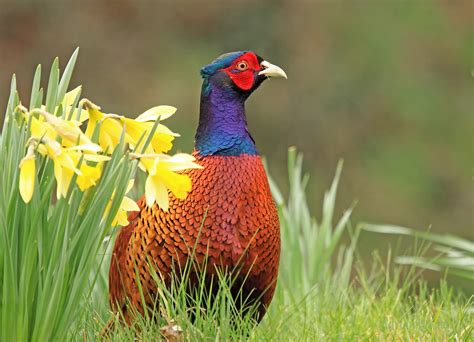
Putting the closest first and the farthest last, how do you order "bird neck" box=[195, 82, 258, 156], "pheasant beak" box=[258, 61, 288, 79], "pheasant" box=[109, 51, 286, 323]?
"pheasant" box=[109, 51, 286, 323] → "bird neck" box=[195, 82, 258, 156] → "pheasant beak" box=[258, 61, 288, 79]

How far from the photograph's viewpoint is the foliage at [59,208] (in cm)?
188

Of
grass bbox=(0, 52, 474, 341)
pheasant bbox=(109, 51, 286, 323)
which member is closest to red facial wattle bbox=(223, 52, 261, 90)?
pheasant bbox=(109, 51, 286, 323)

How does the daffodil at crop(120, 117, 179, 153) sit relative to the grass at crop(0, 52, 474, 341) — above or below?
above

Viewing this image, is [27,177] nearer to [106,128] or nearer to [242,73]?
[106,128]

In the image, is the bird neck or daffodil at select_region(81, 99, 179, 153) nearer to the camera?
daffodil at select_region(81, 99, 179, 153)

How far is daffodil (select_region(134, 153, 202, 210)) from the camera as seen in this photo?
6.19ft

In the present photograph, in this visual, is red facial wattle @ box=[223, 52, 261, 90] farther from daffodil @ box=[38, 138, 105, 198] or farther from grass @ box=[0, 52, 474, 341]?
daffodil @ box=[38, 138, 105, 198]

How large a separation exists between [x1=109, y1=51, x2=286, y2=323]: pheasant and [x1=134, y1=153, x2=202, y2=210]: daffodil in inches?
14.6

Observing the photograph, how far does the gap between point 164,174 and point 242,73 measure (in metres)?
0.79

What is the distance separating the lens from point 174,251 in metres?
2.40

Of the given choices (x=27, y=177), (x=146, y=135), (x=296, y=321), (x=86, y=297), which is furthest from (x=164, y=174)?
(x=296, y=321)

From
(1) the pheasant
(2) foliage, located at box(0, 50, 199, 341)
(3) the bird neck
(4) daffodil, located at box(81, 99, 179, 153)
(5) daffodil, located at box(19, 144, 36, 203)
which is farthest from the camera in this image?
(3) the bird neck

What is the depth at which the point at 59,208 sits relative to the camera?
1.92 m

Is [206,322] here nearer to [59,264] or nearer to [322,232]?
[59,264]
